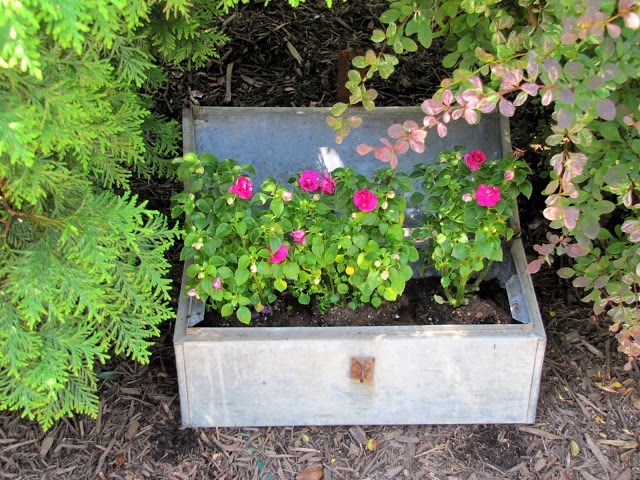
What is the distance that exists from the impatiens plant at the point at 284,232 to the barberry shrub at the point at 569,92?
323 millimetres

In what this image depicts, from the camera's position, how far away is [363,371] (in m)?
2.46

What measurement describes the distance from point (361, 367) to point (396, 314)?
35cm

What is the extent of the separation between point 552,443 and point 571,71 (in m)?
1.54

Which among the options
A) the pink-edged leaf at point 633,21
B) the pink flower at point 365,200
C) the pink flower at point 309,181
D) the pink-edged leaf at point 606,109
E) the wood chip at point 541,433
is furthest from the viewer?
the wood chip at point 541,433

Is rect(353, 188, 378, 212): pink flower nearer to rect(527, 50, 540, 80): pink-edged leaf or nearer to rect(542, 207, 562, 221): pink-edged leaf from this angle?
rect(542, 207, 562, 221): pink-edged leaf

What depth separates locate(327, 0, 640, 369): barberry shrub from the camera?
5.61 ft

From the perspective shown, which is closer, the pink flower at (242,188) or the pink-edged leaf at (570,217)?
the pink-edged leaf at (570,217)

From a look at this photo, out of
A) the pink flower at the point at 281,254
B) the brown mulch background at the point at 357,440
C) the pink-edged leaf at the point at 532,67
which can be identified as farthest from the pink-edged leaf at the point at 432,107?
the brown mulch background at the point at 357,440

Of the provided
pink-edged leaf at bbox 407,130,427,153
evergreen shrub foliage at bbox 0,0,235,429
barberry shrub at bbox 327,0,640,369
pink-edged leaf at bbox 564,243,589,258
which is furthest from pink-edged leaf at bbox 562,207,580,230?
evergreen shrub foliage at bbox 0,0,235,429

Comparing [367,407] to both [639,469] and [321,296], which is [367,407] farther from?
[639,469]

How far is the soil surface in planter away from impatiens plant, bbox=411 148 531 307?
0.68 ft

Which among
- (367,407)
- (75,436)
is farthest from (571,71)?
(75,436)

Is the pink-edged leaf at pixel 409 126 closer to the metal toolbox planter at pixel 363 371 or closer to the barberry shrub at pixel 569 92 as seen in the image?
the barberry shrub at pixel 569 92

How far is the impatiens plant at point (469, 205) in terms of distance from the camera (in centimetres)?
240
